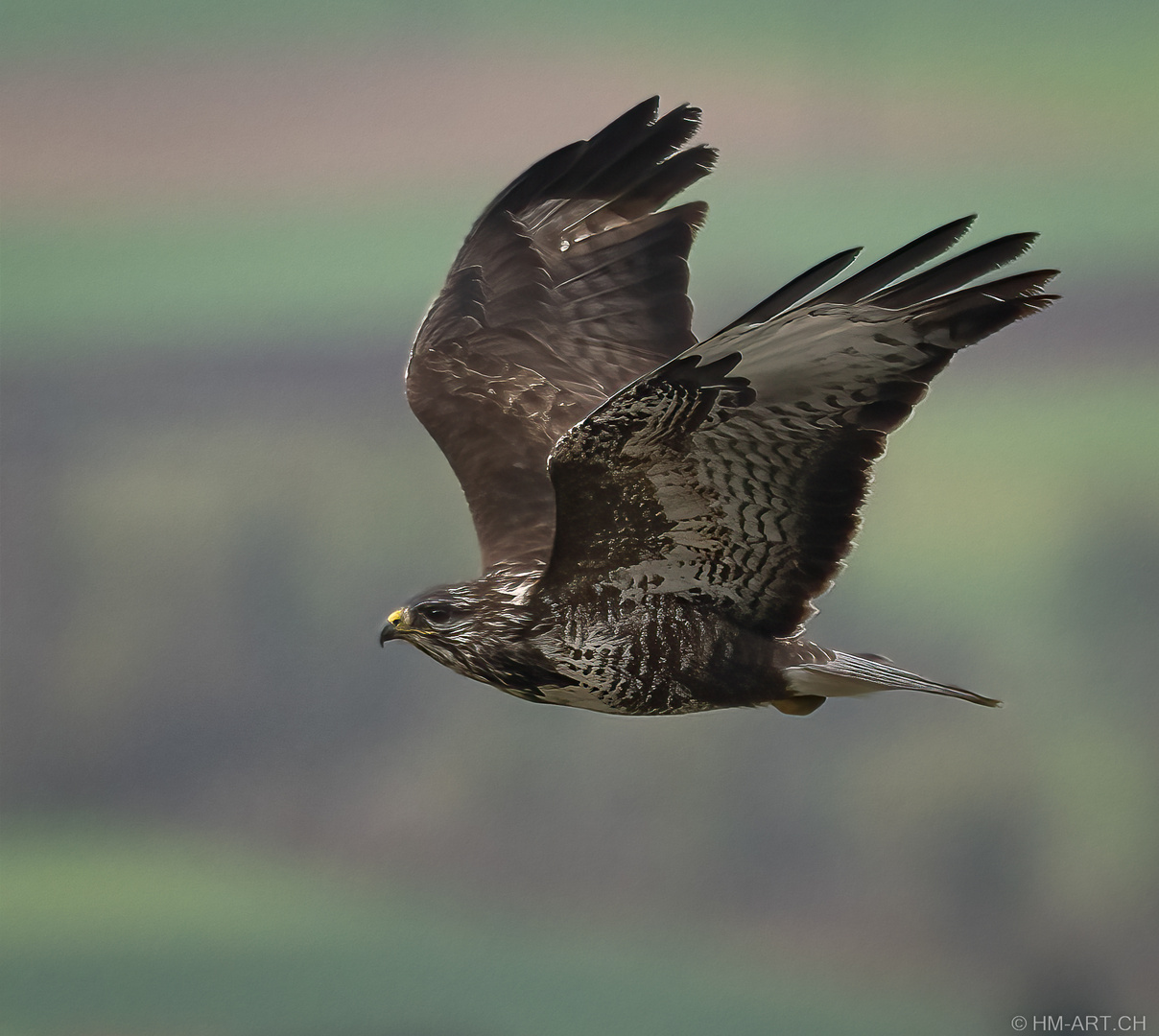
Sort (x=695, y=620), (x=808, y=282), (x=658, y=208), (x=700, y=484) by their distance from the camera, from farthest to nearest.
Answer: (x=658, y=208), (x=695, y=620), (x=700, y=484), (x=808, y=282)

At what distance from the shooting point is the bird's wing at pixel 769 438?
115 inches

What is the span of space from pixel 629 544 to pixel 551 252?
148cm

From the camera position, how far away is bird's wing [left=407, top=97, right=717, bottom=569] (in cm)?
430

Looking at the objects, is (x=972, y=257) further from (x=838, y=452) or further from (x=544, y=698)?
(x=544, y=698)

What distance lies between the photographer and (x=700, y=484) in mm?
3270

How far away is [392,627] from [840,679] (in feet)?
3.28

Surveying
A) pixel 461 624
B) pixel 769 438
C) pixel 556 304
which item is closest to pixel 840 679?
pixel 769 438

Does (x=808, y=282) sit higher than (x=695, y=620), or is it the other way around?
(x=808, y=282)

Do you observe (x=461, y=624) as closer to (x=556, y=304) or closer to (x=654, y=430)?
(x=654, y=430)

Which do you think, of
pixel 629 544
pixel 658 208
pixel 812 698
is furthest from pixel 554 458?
pixel 658 208

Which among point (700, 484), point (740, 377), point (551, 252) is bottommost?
point (700, 484)

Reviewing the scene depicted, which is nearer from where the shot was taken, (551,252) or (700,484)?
(700,484)

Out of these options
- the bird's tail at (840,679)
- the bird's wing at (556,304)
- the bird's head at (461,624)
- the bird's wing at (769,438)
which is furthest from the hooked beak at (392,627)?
the bird's tail at (840,679)

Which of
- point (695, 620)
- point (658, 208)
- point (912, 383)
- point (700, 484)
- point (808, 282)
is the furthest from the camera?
point (658, 208)
